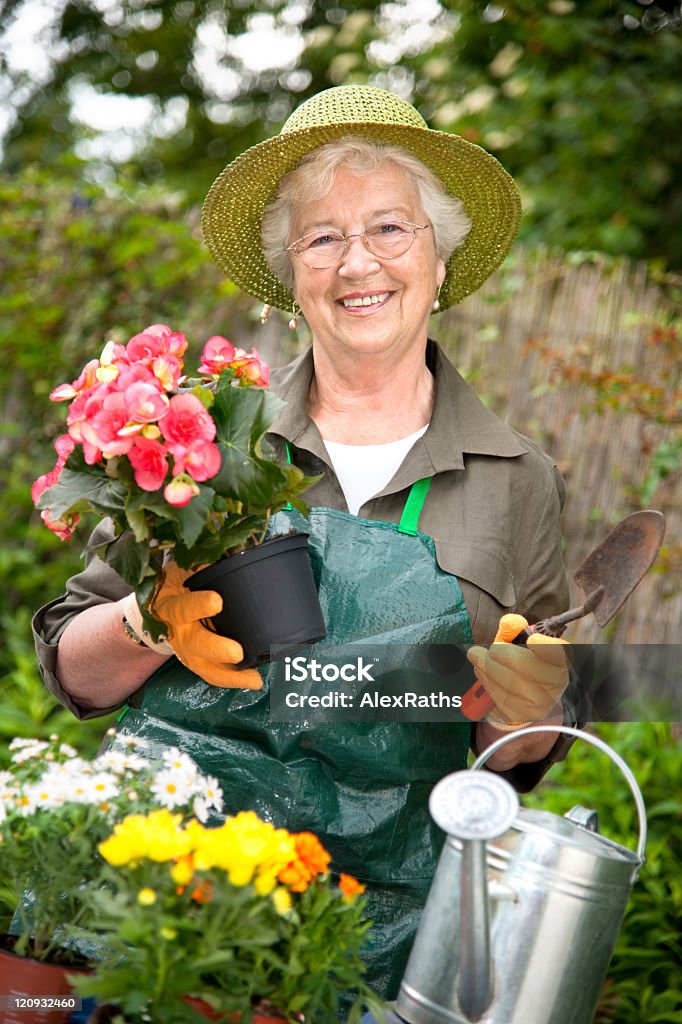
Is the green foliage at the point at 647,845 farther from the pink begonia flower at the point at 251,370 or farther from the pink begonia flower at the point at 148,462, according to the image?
the pink begonia flower at the point at 148,462

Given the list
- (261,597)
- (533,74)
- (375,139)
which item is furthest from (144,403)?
(533,74)

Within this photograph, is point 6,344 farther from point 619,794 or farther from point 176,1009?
point 176,1009

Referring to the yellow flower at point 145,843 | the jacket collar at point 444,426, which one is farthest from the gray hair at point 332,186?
the yellow flower at point 145,843

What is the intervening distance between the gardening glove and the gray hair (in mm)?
906

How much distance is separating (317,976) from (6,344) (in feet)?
12.2

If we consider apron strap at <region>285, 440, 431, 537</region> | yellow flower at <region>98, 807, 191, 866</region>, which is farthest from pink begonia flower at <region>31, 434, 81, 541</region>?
apron strap at <region>285, 440, 431, 537</region>

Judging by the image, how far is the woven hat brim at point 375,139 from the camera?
202 centimetres

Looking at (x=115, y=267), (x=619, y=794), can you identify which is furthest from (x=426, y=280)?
(x=115, y=267)

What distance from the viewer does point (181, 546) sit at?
5.04 feet

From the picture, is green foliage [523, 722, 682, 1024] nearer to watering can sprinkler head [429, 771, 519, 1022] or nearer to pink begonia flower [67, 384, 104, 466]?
watering can sprinkler head [429, 771, 519, 1022]

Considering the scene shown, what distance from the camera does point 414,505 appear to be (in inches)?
77.5

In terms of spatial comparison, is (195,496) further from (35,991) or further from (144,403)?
(35,991)

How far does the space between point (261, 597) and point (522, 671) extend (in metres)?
0.41

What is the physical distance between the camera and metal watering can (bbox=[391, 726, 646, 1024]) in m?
1.23
